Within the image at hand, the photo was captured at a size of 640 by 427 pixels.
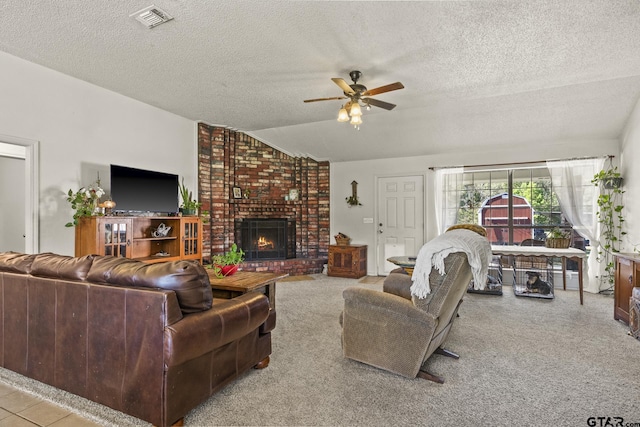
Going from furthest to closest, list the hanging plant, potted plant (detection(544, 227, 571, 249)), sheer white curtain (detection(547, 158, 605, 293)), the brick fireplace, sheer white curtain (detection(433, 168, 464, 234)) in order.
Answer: sheer white curtain (detection(433, 168, 464, 234))
the brick fireplace
sheer white curtain (detection(547, 158, 605, 293))
the hanging plant
potted plant (detection(544, 227, 571, 249))

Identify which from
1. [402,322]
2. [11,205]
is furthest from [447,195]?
[11,205]

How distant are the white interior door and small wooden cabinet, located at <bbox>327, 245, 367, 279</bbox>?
46 centimetres

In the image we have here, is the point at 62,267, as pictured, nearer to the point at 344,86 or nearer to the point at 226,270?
the point at 226,270

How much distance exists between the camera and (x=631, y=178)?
4.16 meters

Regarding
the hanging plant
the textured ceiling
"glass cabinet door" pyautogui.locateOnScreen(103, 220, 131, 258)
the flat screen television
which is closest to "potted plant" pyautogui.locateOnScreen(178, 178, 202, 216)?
the flat screen television

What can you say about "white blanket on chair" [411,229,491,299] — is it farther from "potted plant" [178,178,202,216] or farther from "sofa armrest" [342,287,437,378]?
"potted plant" [178,178,202,216]

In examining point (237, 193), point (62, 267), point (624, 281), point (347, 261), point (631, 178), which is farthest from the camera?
point (347, 261)

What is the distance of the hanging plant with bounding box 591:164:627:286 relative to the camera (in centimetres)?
469

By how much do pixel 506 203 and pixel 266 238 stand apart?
4.34 m

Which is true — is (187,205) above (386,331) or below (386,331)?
above

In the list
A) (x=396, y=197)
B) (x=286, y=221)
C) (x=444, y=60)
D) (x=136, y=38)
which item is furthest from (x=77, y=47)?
Answer: (x=396, y=197)

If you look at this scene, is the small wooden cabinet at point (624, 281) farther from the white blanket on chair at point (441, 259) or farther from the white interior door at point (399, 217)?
the white interior door at point (399, 217)

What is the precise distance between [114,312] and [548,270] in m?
5.35

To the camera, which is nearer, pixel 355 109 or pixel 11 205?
pixel 355 109
